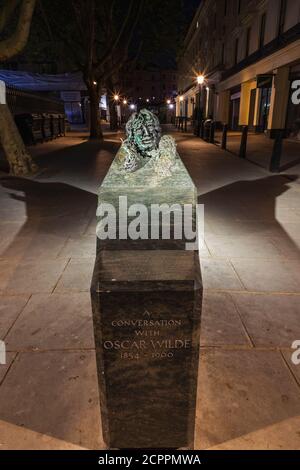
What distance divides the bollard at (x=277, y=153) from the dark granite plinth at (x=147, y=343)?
28.0ft

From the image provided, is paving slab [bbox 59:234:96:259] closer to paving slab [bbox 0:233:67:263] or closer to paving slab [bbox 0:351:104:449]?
paving slab [bbox 0:233:67:263]

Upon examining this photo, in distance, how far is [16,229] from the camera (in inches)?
209

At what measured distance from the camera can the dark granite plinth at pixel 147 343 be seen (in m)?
1.47

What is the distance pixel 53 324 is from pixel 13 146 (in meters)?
7.53

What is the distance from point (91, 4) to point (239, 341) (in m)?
18.8

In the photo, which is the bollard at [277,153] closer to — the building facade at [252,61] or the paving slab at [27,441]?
the building facade at [252,61]

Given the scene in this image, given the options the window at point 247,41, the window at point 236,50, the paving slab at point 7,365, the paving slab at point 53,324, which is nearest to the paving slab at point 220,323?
the paving slab at point 53,324

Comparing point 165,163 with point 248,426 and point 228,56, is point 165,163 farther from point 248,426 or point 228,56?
point 228,56

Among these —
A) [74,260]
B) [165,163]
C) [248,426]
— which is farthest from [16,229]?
[248,426]

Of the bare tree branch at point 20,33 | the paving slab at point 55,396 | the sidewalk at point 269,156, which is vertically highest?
the bare tree branch at point 20,33

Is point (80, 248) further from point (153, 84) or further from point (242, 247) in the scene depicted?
point (153, 84)
